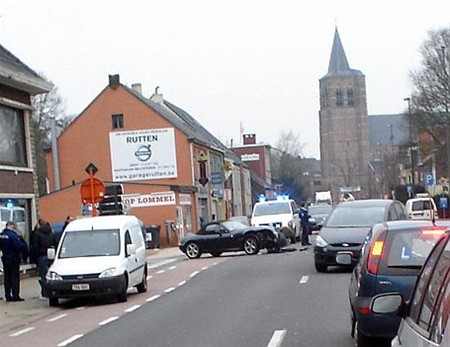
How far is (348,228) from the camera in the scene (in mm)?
22000

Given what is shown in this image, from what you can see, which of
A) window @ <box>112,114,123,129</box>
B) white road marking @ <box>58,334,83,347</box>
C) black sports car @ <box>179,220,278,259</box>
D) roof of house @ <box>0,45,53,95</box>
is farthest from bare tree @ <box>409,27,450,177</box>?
white road marking @ <box>58,334,83,347</box>

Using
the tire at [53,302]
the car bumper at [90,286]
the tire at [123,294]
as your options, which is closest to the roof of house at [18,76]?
the tire at [53,302]

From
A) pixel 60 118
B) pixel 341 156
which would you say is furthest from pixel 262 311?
pixel 341 156

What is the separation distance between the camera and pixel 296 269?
81.1 feet

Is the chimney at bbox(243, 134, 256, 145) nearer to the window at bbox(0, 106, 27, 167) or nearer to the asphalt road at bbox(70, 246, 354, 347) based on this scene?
the window at bbox(0, 106, 27, 167)

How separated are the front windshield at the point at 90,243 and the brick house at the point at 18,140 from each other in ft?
26.0

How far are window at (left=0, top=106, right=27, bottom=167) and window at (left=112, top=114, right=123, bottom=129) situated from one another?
30.6 metres

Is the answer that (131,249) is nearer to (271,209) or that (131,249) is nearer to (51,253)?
(51,253)

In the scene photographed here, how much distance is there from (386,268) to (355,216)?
1278 cm

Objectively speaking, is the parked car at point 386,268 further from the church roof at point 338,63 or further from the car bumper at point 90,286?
the church roof at point 338,63

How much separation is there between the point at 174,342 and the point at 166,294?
7.95 m

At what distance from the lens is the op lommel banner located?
60562mm

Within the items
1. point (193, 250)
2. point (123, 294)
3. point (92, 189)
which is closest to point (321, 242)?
point (123, 294)

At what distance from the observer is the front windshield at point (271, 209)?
1699 inches
